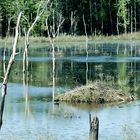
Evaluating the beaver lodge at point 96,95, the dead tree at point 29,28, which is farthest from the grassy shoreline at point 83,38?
the beaver lodge at point 96,95

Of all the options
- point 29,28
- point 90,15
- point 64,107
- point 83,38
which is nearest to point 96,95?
point 64,107

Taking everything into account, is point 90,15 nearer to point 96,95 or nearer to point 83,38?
point 83,38

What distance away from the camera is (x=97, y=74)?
38.8m

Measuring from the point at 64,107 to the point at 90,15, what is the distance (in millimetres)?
70799

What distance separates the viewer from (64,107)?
82.7 feet

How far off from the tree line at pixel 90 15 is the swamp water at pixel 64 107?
40398 millimetres

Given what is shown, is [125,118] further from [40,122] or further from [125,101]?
[125,101]

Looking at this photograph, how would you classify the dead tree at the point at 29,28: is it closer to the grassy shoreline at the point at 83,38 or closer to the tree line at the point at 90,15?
the grassy shoreline at the point at 83,38

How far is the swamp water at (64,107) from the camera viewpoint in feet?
61.2

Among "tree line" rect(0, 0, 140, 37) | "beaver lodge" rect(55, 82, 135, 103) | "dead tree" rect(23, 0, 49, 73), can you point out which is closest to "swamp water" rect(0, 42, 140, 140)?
"beaver lodge" rect(55, 82, 135, 103)

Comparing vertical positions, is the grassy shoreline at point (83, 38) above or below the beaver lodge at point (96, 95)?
above

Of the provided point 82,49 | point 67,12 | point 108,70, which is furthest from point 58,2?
point 108,70

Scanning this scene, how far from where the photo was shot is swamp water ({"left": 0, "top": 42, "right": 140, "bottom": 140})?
61.2 ft

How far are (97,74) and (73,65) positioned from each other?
8918mm
